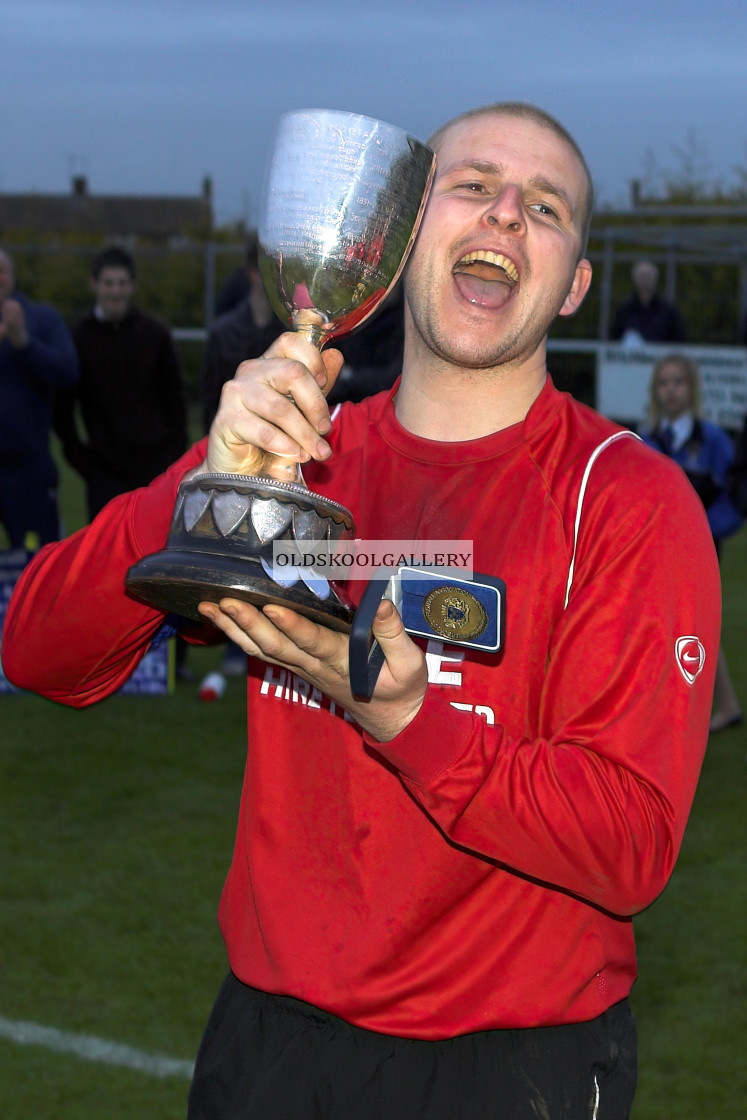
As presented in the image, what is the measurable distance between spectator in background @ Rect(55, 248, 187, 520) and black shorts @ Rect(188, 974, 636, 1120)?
18.1ft

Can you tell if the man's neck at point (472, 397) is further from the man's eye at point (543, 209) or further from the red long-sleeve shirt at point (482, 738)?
the man's eye at point (543, 209)

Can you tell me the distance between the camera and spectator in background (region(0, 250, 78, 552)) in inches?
273

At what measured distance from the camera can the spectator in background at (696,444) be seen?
6.10 metres

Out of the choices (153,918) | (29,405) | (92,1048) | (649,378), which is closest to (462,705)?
(92,1048)

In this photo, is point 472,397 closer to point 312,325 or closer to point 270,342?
point 312,325

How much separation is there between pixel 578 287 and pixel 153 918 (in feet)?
10.1

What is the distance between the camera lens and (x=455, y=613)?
4.75ft

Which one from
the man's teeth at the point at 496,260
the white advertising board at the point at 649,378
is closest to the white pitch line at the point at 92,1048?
the man's teeth at the point at 496,260

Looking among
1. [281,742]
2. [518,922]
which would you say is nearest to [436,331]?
[281,742]

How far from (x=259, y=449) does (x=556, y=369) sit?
14.3 m

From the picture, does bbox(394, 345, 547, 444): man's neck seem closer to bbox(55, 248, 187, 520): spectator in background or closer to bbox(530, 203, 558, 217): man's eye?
bbox(530, 203, 558, 217): man's eye

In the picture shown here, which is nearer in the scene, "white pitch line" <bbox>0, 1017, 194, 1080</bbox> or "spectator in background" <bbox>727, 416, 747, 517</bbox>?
"white pitch line" <bbox>0, 1017, 194, 1080</bbox>

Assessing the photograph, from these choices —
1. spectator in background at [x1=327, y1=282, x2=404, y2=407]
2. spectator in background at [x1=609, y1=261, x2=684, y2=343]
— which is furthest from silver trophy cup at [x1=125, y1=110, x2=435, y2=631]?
spectator in background at [x1=609, y1=261, x2=684, y2=343]

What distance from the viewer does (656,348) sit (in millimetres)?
13164
